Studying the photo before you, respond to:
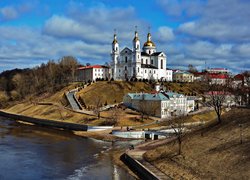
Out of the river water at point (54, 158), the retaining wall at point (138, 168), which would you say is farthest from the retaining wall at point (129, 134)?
the retaining wall at point (138, 168)

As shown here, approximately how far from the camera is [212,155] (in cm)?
3391

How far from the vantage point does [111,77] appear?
119 m

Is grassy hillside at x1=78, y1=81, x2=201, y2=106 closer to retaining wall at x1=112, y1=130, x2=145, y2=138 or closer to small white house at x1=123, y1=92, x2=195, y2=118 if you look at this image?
small white house at x1=123, y1=92, x2=195, y2=118

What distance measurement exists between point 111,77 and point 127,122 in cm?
5008

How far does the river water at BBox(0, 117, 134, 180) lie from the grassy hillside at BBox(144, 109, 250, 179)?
489 centimetres

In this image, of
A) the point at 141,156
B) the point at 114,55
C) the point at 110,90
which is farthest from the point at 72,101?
the point at 141,156

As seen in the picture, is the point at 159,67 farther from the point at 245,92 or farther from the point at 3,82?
the point at 3,82

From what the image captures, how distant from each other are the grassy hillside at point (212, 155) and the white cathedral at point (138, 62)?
69351 millimetres

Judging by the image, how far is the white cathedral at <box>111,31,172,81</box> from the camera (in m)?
114

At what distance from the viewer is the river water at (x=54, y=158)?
34.9m

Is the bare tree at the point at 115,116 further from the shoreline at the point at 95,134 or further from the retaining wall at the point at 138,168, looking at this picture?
the retaining wall at the point at 138,168

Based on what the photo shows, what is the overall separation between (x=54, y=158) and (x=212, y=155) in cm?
1846

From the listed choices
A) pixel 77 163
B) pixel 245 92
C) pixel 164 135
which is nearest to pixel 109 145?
pixel 164 135

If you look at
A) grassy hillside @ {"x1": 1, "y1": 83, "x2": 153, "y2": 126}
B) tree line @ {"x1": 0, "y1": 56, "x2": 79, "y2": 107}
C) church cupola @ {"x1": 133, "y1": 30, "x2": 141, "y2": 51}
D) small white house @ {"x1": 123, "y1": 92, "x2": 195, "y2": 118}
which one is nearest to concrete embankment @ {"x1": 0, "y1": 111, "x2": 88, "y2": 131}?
grassy hillside @ {"x1": 1, "y1": 83, "x2": 153, "y2": 126}
